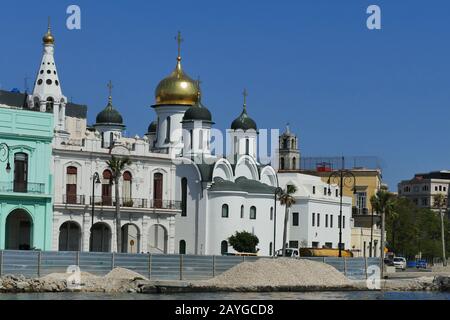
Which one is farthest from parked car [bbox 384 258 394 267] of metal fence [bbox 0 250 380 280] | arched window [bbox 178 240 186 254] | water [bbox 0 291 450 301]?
metal fence [bbox 0 250 380 280]

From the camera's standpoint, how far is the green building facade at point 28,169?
2250 inches

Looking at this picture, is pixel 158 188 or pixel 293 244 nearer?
pixel 158 188

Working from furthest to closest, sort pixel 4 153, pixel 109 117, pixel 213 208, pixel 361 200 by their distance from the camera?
pixel 361 200
pixel 109 117
pixel 213 208
pixel 4 153

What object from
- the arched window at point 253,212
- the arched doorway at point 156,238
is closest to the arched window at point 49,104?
the arched doorway at point 156,238

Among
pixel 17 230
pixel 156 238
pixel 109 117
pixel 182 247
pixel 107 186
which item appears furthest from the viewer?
pixel 109 117

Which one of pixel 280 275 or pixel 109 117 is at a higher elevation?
pixel 109 117

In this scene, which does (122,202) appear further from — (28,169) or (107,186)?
(28,169)

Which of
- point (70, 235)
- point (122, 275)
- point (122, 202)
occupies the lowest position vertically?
point (122, 275)

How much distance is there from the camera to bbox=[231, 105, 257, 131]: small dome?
87.9 meters

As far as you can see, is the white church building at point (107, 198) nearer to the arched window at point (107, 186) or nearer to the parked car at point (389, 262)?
the arched window at point (107, 186)

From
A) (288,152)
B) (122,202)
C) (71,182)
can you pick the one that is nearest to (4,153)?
(71,182)

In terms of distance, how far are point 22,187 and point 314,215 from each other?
108 ft

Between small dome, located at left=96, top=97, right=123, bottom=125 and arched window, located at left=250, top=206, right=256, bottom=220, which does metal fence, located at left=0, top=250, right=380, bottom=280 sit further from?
small dome, located at left=96, top=97, right=123, bottom=125

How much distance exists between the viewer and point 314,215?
282 feet
